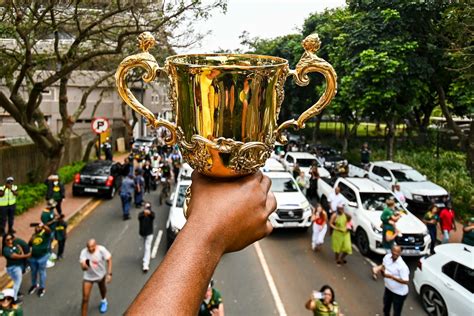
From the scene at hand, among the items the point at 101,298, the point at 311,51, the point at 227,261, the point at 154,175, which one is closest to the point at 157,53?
the point at 154,175

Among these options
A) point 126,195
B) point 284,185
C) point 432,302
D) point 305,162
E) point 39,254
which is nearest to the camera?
point 432,302

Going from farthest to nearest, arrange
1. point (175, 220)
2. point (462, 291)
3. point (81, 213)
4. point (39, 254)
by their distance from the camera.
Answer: point (81, 213) < point (175, 220) < point (39, 254) < point (462, 291)

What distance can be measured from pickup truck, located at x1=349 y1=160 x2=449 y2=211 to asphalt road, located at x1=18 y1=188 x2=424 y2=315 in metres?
4.11

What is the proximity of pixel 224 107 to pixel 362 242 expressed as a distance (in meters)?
8.96

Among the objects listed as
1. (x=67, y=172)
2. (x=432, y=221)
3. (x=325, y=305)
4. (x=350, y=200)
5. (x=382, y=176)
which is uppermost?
(x=382, y=176)

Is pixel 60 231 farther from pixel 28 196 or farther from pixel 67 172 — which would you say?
pixel 67 172

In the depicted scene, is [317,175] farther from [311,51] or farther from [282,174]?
[311,51]

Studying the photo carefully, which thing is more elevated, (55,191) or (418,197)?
(55,191)

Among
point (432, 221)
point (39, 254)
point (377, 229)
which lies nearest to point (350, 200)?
point (377, 229)

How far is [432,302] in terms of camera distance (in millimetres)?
6988

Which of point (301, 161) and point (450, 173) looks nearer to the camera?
point (450, 173)

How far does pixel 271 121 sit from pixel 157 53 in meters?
13.6

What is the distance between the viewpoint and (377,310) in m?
7.19

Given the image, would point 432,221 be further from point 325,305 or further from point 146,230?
point 146,230
